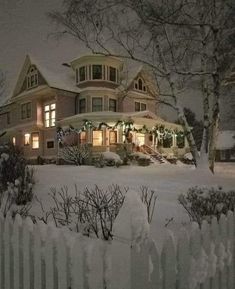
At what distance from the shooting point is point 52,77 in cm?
2661

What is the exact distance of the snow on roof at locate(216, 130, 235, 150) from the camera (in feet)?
158

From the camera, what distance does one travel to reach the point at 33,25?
44.4 ft

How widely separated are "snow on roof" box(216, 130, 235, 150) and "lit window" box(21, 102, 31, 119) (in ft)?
96.7

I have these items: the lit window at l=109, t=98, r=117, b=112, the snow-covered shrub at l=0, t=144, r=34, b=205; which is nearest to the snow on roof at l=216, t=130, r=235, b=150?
the lit window at l=109, t=98, r=117, b=112

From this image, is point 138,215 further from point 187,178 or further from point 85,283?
point 187,178

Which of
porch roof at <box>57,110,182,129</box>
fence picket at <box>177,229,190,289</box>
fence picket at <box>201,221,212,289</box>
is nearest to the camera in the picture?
fence picket at <box>177,229,190,289</box>

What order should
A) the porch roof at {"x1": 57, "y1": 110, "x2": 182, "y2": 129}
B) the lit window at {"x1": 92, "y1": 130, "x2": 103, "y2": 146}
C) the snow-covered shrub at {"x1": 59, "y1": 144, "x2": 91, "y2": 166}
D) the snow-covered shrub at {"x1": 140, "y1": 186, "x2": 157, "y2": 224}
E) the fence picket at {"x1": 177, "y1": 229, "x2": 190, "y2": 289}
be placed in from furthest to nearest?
the lit window at {"x1": 92, "y1": 130, "x2": 103, "y2": 146} < the porch roof at {"x1": 57, "y1": 110, "x2": 182, "y2": 129} < the snow-covered shrub at {"x1": 59, "y1": 144, "x2": 91, "y2": 166} < the snow-covered shrub at {"x1": 140, "y1": 186, "x2": 157, "y2": 224} < the fence picket at {"x1": 177, "y1": 229, "x2": 190, "y2": 289}

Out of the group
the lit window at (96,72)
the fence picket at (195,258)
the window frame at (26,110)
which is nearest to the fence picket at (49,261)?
the fence picket at (195,258)

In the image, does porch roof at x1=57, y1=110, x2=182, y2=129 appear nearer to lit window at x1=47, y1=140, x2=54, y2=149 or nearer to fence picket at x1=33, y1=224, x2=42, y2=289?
lit window at x1=47, y1=140, x2=54, y2=149

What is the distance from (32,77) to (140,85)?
8.95 meters

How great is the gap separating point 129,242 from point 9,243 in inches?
56.9

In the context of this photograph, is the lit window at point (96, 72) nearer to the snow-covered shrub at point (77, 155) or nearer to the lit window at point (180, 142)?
the snow-covered shrub at point (77, 155)

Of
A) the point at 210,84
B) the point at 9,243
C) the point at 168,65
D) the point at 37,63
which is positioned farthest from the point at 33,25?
the point at 37,63

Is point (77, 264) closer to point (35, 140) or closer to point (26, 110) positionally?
point (35, 140)
